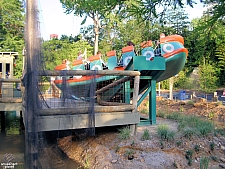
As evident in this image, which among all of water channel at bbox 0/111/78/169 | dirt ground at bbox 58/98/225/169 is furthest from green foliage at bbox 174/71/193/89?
dirt ground at bbox 58/98/225/169

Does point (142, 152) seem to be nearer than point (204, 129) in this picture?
Yes

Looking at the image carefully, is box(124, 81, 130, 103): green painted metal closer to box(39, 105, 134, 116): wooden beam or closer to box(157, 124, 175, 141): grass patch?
box(39, 105, 134, 116): wooden beam

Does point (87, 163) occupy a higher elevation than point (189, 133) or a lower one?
lower

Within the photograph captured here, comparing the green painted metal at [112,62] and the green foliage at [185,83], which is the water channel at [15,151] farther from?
the green foliage at [185,83]

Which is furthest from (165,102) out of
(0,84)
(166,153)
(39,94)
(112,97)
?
(39,94)

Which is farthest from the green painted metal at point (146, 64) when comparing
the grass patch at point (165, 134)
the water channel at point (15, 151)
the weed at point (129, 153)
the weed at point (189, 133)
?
the water channel at point (15, 151)

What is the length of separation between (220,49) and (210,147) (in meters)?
26.3

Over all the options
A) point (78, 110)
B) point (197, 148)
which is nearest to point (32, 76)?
point (78, 110)

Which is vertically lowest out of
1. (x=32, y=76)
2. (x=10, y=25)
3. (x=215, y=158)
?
(x=215, y=158)

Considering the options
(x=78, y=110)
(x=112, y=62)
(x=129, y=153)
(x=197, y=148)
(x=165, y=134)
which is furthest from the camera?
(x=112, y=62)

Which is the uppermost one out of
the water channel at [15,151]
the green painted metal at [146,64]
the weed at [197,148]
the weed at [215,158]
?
the green painted metal at [146,64]

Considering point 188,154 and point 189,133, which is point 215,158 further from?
point 189,133

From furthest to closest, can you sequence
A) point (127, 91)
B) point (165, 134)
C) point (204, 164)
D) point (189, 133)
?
1. point (127, 91)
2. point (189, 133)
3. point (165, 134)
4. point (204, 164)

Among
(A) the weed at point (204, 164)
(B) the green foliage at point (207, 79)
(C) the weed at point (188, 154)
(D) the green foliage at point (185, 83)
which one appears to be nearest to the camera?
(A) the weed at point (204, 164)
